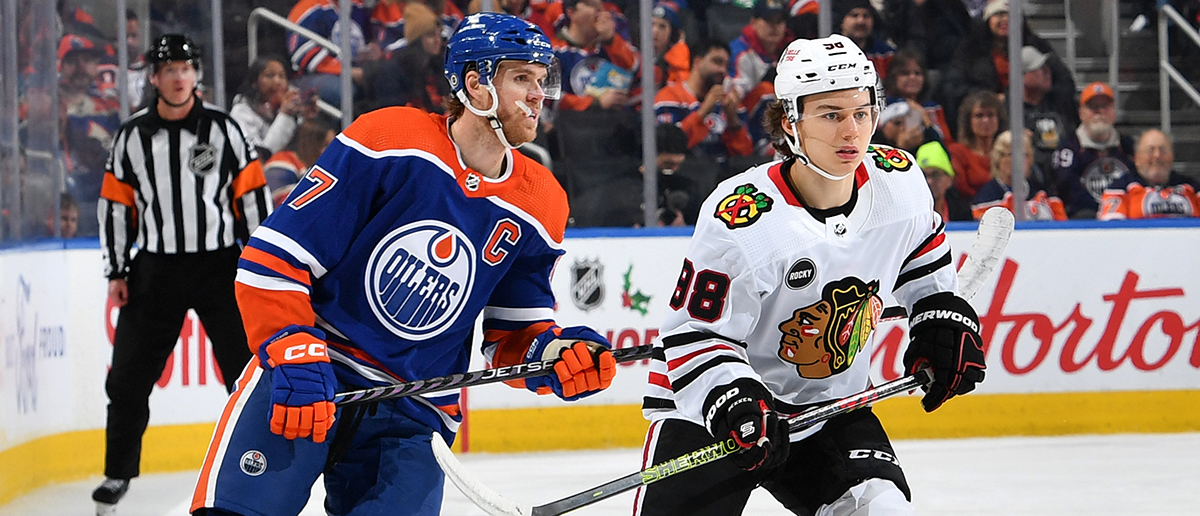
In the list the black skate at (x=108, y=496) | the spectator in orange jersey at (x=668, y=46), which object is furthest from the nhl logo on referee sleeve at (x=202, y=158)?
the spectator in orange jersey at (x=668, y=46)

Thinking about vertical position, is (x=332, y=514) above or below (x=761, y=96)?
below

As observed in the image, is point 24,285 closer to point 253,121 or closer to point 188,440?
point 188,440

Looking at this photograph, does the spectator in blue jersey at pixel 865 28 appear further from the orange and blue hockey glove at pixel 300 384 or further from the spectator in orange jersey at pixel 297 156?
the orange and blue hockey glove at pixel 300 384

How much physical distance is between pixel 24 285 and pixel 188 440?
89cm

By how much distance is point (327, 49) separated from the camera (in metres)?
5.13

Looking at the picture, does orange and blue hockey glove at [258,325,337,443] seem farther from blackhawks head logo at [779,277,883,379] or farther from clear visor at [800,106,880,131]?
clear visor at [800,106,880,131]

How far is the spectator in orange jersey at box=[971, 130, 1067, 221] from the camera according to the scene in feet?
17.0

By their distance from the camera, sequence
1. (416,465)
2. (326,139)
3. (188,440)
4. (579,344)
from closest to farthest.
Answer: (416,465), (579,344), (188,440), (326,139)

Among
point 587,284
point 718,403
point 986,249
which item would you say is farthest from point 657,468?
point 587,284

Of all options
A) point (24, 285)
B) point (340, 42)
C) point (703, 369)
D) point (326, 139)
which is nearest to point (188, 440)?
point (24, 285)

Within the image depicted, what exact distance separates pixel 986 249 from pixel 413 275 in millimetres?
1140

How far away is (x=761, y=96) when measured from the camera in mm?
5320

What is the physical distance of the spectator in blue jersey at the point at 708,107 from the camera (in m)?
5.24

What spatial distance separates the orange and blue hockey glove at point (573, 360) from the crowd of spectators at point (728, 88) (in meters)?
2.89
